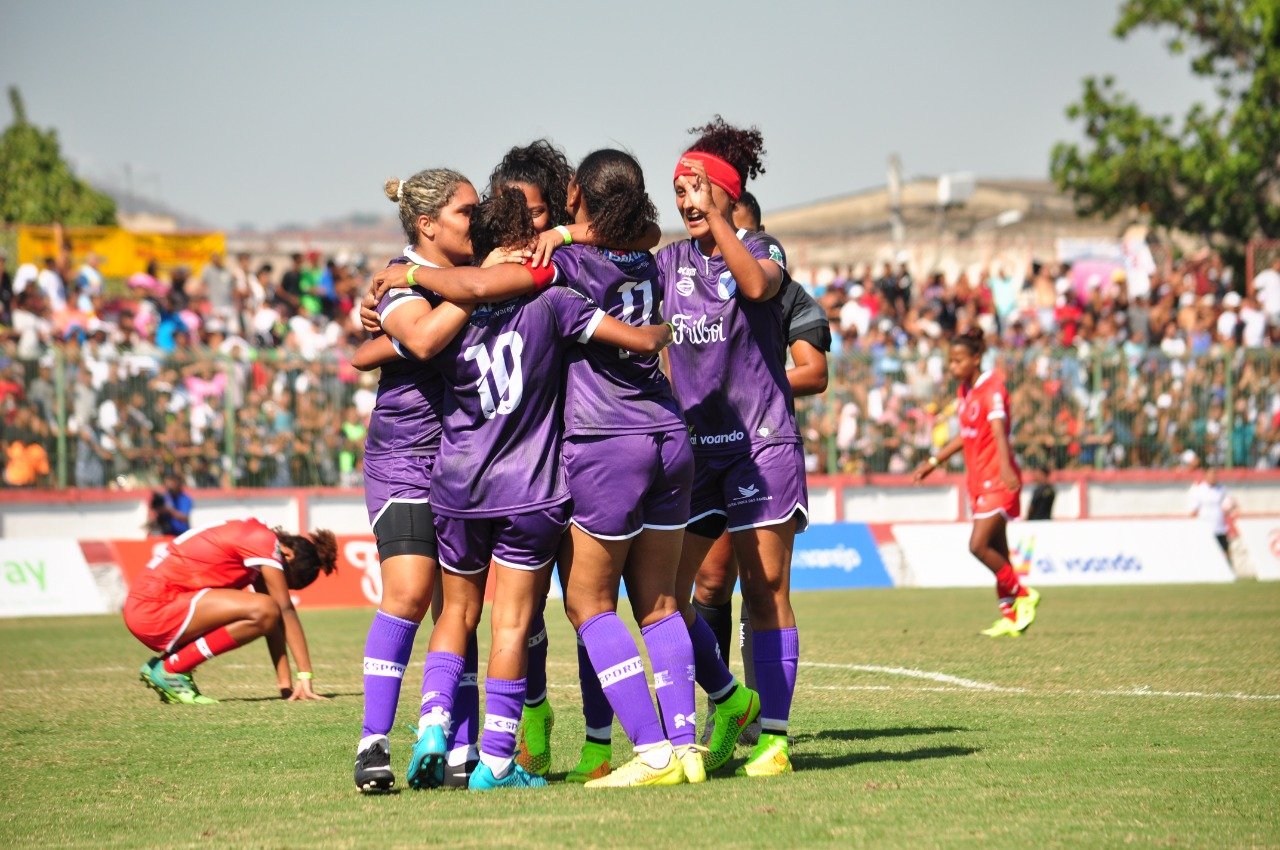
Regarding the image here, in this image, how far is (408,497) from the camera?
643 centimetres

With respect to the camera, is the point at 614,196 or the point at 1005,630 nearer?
the point at 614,196

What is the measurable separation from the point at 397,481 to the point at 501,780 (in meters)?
1.29

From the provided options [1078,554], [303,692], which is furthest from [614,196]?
[1078,554]

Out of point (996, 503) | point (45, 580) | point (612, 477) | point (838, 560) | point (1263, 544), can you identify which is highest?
point (612, 477)

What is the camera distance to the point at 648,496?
20.0ft

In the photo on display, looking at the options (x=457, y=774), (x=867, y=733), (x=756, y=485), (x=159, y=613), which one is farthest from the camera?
(x=159, y=613)

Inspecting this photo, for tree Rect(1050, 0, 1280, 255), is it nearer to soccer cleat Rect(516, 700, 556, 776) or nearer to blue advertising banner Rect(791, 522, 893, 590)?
blue advertising banner Rect(791, 522, 893, 590)

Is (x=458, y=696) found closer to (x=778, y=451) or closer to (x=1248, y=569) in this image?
(x=778, y=451)

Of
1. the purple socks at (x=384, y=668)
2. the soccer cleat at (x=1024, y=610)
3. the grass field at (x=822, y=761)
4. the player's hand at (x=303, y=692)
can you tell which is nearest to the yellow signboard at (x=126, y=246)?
the grass field at (x=822, y=761)

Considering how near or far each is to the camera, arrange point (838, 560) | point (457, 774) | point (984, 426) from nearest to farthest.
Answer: point (457, 774) → point (984, 426) → point (838, 560)

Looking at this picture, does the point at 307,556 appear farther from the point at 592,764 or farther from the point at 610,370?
the point at 610,370

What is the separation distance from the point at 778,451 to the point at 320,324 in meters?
19.3

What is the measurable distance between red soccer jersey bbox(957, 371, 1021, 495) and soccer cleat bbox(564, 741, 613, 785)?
794cm

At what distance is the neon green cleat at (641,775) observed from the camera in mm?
5988
